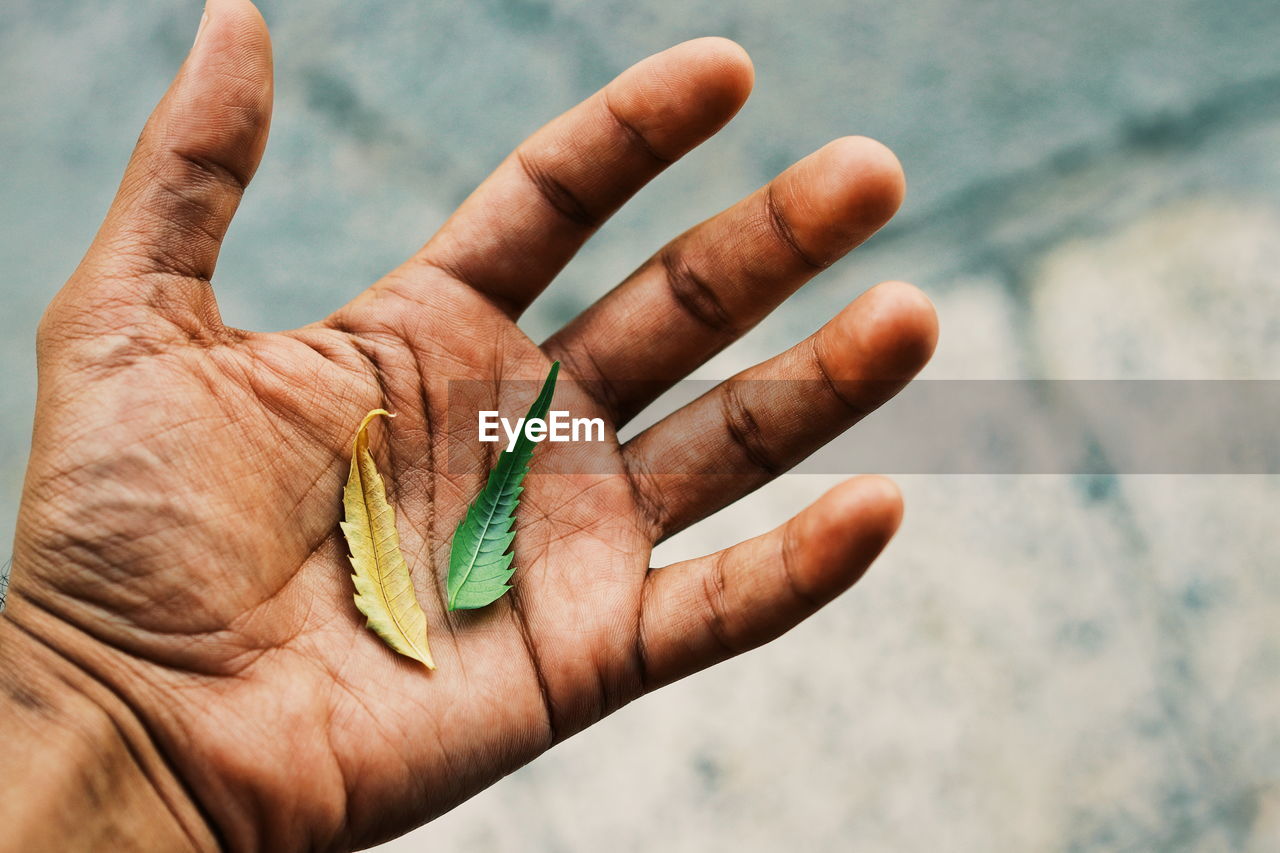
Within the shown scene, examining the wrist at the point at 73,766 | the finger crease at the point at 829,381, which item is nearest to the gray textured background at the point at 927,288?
the finger crease at the point at 829,381

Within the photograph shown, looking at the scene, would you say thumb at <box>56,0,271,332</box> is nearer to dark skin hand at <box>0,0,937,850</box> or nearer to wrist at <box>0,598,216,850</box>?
dark skin hand at <box>0,0,937,850</box>

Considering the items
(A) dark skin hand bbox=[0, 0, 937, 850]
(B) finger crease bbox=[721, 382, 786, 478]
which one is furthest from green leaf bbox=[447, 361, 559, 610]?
(B) finger crease bbox=[721, 382, 786, 478]

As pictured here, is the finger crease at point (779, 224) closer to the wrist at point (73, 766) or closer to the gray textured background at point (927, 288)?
the gray textured background at point (927, 288)

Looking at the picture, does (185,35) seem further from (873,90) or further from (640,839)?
(640,839)

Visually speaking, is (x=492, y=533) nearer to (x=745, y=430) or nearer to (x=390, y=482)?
(x=390, y=482)

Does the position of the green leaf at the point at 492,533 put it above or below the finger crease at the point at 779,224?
below

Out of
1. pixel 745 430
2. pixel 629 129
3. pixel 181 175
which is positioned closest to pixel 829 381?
pixel 745 430
